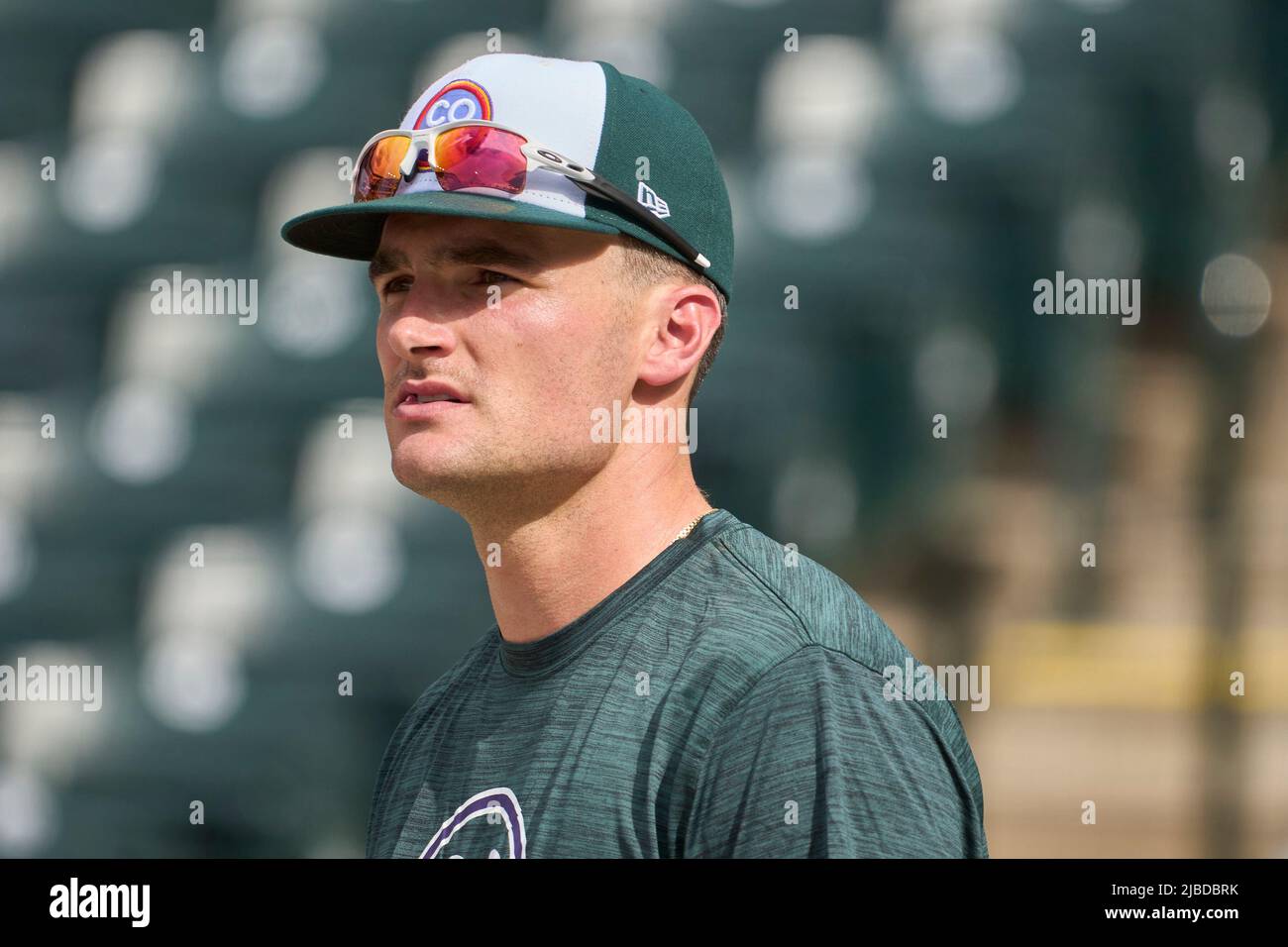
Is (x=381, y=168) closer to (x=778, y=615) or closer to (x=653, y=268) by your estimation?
(x=653, y=268)

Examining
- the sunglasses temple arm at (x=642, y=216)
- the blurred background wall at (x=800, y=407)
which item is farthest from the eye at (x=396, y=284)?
the blurred background wall at (x=800, y=407)

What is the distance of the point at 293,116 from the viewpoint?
60.2 inches

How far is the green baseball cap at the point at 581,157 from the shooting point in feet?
2.19

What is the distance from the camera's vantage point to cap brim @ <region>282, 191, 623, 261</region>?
0.65 meters

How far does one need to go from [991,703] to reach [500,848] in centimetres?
75

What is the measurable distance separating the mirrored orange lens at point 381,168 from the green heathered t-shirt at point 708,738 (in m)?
0.24

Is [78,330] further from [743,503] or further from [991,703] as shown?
[991,703]

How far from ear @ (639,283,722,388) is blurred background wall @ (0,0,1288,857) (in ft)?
Result: 1.93

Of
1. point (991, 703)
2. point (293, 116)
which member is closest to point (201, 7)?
point (293, 116)

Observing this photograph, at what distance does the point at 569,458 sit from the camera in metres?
0.68

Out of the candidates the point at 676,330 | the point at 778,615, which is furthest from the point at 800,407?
the point at 778,615

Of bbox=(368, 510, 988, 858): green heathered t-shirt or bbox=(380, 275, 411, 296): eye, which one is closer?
bbox=(368, 510, 988, 858): green heathered t-shirt

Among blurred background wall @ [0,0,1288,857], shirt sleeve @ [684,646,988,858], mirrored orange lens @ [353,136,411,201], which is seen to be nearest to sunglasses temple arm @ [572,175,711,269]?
mirrored orange lens @ [353,136,411,201]

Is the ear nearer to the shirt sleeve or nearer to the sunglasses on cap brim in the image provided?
the sunglasses on cap brim
